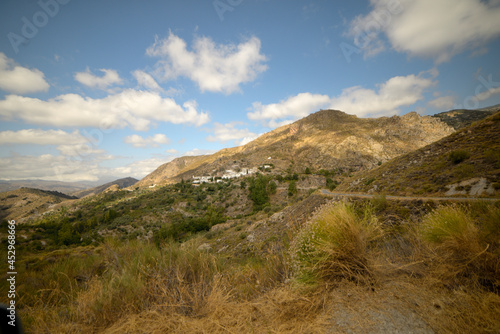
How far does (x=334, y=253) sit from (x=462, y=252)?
1.81 metres

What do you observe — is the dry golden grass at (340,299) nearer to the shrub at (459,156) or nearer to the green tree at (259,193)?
the shrub at (459,156)

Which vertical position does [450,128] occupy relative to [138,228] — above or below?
above

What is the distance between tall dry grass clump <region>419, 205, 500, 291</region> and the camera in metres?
2.46

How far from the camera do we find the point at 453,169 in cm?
1342

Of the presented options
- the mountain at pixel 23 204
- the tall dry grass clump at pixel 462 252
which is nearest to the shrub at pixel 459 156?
the tall dry grass clump at pixel 462 252

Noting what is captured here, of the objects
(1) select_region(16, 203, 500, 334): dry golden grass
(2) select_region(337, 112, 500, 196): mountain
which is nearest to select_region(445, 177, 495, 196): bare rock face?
(2) select_region(337, 112, 500, 196): mountain

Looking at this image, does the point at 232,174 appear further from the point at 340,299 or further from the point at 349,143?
the point at 340,299

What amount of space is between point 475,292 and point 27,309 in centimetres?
668

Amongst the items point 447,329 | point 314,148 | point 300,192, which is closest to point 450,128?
point 314,148

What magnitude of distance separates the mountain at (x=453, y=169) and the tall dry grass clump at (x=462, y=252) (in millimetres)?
10008

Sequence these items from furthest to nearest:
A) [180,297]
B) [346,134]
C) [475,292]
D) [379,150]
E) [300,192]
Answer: [346,134], [379,150], [300,192], [180,297], [475,292]

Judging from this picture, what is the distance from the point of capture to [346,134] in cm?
7888

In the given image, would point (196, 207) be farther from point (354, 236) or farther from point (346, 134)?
point (346, 134)

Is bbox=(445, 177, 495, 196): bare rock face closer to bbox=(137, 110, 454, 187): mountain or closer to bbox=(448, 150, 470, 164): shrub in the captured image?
bbox=(448, 150, 470, 164): shrub
